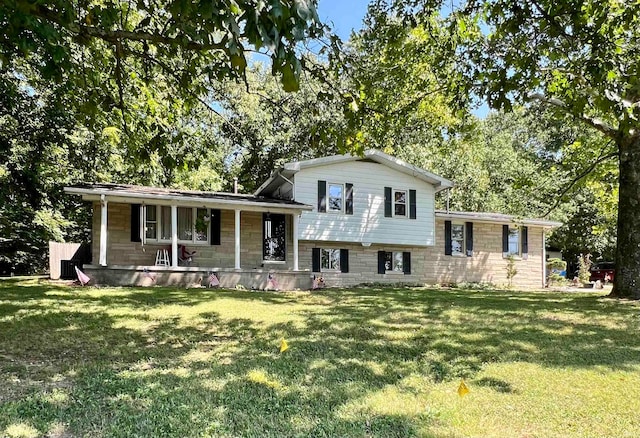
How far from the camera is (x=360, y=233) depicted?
17.8 meters

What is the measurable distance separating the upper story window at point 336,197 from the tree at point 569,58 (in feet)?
26.3

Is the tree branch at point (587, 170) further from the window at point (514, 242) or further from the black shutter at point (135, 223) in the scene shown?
the black shutter at point (135, 223)

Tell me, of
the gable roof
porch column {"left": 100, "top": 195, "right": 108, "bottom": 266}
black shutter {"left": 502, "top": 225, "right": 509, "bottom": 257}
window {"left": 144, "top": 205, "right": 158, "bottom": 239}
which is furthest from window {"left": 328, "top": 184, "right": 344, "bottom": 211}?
black shutter {"left": 502, "top": 225, "right": 509, "bottom": 257}

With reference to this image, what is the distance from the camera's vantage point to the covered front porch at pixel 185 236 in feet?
43.7

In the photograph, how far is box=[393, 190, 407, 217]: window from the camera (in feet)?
60.6

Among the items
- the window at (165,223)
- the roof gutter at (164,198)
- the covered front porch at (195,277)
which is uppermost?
the roof gutter at (164,198)

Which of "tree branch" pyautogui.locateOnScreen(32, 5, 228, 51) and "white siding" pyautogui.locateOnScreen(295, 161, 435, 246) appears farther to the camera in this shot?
"white siding" pyautogui.locateOnScreen(295, 161, 435, 246)

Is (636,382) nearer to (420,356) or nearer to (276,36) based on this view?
(420,356)

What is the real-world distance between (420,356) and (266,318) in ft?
9.93

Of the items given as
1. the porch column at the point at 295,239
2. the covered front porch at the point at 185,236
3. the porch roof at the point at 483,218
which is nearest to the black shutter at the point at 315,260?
the covered front porch at the point at 185,236

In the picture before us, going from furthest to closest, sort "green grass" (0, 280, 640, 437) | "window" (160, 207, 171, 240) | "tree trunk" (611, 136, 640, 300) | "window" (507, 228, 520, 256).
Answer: "window" (507, 228, 520, 256), "window" (160, 207, 171, 240), "tree trunk" (611, 136, 640, 300), "green grass" (0, 280, 640, 437)

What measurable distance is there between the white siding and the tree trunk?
8138 mm

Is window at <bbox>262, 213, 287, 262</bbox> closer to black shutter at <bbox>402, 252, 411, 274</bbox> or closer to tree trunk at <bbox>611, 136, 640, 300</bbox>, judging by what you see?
black shutter at <bbox>402, 252, 411, 274</bbox>

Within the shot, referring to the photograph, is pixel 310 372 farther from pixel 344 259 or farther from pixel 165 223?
pixel 344 259
